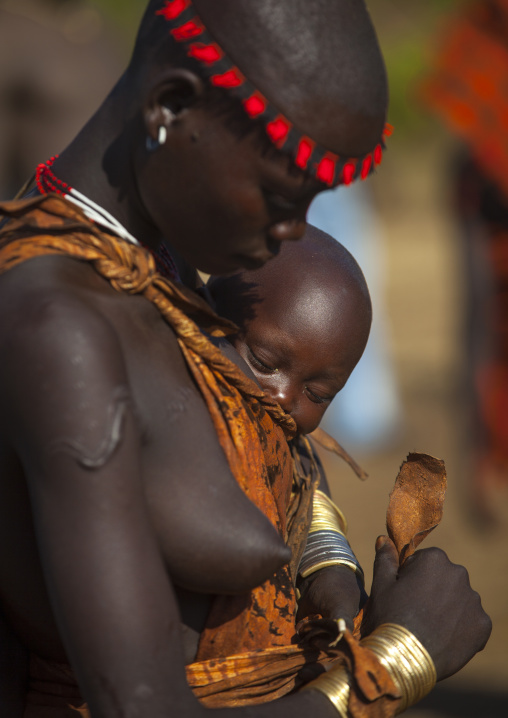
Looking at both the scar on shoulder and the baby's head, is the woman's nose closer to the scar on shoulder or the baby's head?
the scar on shoulder

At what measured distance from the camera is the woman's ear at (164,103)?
164cm

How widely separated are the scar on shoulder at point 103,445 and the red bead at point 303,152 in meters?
0.49

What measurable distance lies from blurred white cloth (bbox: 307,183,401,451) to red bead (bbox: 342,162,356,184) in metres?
6.93

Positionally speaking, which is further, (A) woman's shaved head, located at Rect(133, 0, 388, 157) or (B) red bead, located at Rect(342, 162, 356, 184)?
(B) red bead, located at Rect(342, 162, 356, 184)

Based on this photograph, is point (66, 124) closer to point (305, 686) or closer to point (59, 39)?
point (59, 39)

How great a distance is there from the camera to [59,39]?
23.3ft

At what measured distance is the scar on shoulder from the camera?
1450mm

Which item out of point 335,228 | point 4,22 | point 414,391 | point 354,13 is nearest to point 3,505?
point 354,13

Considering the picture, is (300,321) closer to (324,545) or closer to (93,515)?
(324,545)

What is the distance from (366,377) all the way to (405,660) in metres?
7.18

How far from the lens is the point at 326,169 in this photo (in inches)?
65.4

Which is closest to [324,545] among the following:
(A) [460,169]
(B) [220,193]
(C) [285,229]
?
(C) [285,229]

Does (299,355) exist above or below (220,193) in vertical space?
below

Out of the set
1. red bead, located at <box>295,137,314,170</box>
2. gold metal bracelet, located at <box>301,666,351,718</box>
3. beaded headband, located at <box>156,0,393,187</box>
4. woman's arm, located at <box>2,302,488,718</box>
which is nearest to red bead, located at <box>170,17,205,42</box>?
beaded headband, located at <box>156,0,393,187</box>
